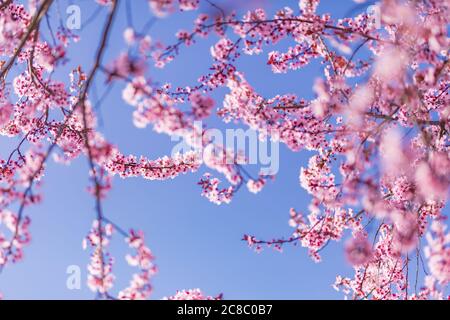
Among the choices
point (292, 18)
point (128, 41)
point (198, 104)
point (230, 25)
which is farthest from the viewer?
point (292, 18)

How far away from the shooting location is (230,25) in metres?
5.91

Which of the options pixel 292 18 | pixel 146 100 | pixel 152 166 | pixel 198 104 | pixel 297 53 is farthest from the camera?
pixel 152 166

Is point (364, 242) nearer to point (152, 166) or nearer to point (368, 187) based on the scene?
point (368, 187)

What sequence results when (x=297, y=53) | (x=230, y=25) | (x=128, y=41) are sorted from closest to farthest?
(x=128, y=41)
(x=230, y=25)
(x=297, y=53)

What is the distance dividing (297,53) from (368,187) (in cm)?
345

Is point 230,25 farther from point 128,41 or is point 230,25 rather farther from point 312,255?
point 312,255

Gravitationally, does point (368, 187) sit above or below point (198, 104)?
below

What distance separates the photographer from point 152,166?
8.25m

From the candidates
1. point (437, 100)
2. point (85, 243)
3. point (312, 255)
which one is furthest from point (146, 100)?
point (437, 100)
